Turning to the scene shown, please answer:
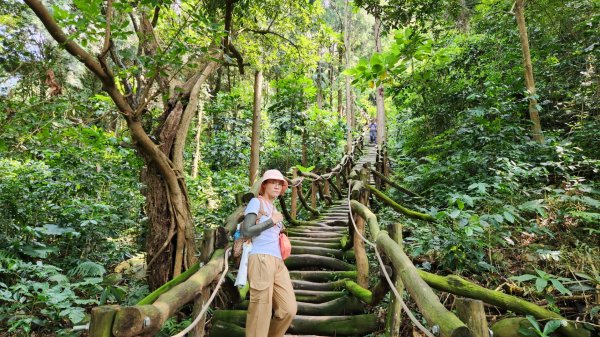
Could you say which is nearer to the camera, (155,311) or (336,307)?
(155,311)

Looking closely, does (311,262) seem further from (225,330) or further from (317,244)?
(225,330)

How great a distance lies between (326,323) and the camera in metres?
3.74

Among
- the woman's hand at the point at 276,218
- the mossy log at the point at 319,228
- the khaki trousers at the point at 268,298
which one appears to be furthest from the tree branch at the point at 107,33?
the mossy log at the point at 319,228

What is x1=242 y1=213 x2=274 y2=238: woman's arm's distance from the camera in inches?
120

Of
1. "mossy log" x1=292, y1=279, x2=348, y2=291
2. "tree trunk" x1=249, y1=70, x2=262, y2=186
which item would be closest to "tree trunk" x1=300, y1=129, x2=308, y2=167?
"tree trunk" x1=249, y1=70, x2=262, y2=186

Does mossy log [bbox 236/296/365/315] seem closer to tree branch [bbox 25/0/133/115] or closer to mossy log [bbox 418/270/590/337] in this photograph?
mossy log [bbox 418/270/590/337]

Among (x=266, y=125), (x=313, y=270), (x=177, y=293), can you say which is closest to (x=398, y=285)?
(x=177, y=293)

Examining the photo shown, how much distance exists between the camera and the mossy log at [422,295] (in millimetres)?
1657

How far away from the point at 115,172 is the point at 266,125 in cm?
958

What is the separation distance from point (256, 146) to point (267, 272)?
6928mm

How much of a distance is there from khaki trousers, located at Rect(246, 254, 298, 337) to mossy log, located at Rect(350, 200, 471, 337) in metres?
0.96

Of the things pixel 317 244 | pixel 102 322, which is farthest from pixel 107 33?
pixel 317 244

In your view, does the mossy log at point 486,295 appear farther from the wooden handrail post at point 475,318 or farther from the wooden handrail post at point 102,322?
the wooden handrail post at point 102,322

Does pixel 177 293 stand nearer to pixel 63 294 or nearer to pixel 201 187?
pixel 63 294
